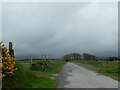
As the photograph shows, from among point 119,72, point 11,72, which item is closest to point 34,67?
point 119,72

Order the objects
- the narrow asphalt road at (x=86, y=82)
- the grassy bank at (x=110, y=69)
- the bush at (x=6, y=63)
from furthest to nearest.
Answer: the grassy bank at (x=110, y=69) < the narrow asphalt road at (x=86, y=82) < the bush at (x=6, y=63)

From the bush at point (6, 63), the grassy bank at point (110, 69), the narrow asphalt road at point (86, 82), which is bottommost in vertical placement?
the grassy bank at point (110, 69)

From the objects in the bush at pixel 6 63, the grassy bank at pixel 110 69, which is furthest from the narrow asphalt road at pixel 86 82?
the bush at pixel 6 63

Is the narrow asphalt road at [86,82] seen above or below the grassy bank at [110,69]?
above

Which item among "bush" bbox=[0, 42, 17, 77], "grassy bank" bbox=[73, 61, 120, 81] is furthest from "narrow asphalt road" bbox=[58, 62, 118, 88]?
"bush" bbox=[0, 42, 17, 77]

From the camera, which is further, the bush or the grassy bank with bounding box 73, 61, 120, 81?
the grassy bank with bounding box 73, 61, 120, 81

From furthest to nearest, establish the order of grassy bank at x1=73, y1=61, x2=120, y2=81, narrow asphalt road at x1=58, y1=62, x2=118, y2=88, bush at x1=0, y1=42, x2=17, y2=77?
grassy bank at x1=73, y1=61, x2=120, y2=81, narrow asphalt road at x1=58, y1=62, x2=118, y2=88, bush at x1=0, y1=42, x2=17, y2=77

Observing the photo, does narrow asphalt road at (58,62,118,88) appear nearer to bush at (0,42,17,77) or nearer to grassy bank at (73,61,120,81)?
grassy bank at (73,61,120,81)

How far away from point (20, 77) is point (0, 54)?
4418mm

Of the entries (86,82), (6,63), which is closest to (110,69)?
(86,82)

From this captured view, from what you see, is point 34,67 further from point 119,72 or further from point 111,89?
Answer: point 111,89

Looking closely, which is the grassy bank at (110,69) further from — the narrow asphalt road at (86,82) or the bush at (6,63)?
the bush at (6,63)

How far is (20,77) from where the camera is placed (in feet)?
64.3

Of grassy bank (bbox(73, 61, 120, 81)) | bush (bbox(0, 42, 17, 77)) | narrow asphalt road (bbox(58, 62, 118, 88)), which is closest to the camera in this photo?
bush (bbox(0, 42, 17, 77))
